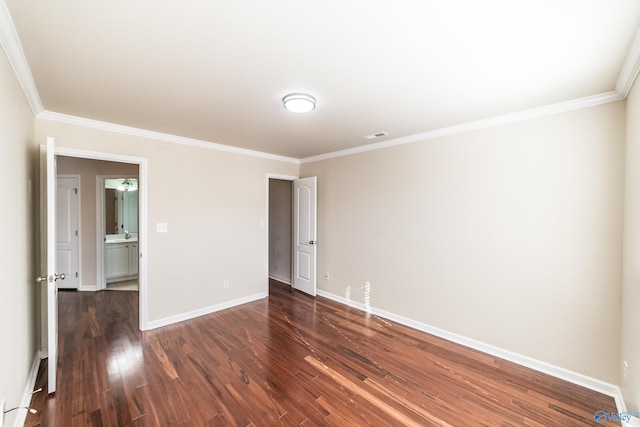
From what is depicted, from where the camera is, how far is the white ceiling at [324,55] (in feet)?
4.23

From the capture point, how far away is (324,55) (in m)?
1.64

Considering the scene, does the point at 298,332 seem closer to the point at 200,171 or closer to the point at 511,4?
the point at 200,171

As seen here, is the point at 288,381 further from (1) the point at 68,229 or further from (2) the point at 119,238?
(2) the point at 119,238

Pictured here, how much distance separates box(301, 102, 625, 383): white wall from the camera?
2199 mm

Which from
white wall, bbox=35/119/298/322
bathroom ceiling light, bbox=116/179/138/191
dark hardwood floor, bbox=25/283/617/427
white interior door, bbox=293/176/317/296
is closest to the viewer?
dark hardwood floor, bbox=25/283/617/427

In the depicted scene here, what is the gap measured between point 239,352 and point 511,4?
333 centimetres

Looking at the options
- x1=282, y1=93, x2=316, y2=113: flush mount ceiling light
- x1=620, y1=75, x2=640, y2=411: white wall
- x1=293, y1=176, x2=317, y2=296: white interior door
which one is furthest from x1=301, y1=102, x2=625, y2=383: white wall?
x1=282, y1=93, x2=316, y2=113: flush mount ceiling light

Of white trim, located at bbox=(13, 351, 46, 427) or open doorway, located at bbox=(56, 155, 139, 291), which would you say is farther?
open doorway, located at bbox=(56, 155, 139, 291)

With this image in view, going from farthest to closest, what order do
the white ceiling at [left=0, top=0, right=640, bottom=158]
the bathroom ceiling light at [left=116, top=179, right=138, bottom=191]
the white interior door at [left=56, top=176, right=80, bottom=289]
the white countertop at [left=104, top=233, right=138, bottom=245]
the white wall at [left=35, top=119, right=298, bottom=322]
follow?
the bathroom ceiling light at [left=116, top=179, right=138, bottom=191], the white countertop at [left=104, top=233, right=138, bottom=245], the white interior door at [left=56, top=176, right=80, bottom=289], the white wall at [left=35, top=119, right=298, bottom=322], the white ceiling at [left=0, top=0, right=640, bottom=158]

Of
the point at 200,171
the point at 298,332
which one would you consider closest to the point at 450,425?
the point at 298,332

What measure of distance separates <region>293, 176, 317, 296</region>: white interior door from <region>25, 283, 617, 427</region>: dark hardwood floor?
4.17 ft

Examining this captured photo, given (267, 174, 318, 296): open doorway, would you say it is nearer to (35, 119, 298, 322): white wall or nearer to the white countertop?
(35, 119, 298, 322): white wall

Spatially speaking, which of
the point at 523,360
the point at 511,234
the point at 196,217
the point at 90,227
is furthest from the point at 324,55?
the point at 90,227

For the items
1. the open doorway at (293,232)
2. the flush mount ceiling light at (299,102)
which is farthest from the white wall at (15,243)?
the open doorway at (293,232)
